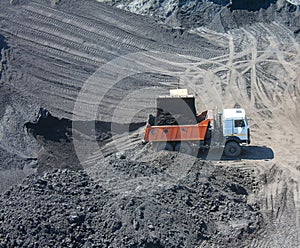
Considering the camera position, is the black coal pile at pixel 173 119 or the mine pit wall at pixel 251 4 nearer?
the black coal pile at pixel 173 119

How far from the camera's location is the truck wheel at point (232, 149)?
68.4ft

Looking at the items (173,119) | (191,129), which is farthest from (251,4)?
(191,129)

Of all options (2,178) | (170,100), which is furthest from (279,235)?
(2,178)

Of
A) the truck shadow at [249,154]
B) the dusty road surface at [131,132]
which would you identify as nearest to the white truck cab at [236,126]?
the truck shadow at [249,154]

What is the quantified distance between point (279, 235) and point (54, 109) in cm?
1143

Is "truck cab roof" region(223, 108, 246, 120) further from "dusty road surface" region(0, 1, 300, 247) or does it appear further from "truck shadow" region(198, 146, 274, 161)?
"dusty road surface" region(0, 1, 300, 247)

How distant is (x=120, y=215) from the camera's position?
51.5ft

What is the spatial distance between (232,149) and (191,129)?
182 centimetres

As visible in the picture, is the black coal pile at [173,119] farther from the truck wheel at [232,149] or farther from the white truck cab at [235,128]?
the truck wheel at [232,149]

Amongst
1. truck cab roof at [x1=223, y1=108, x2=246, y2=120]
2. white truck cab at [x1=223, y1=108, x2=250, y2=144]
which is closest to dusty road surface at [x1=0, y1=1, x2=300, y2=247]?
white truck cab at [x1=223, y1=108, x2=250, y2=144]

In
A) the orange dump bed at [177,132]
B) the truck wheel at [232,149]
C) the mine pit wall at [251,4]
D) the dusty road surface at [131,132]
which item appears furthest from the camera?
the mine pit wall at [251,4]

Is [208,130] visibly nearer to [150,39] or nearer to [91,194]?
[91,194]

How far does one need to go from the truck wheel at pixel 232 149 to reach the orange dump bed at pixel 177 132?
111 cm

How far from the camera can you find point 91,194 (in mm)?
17078
